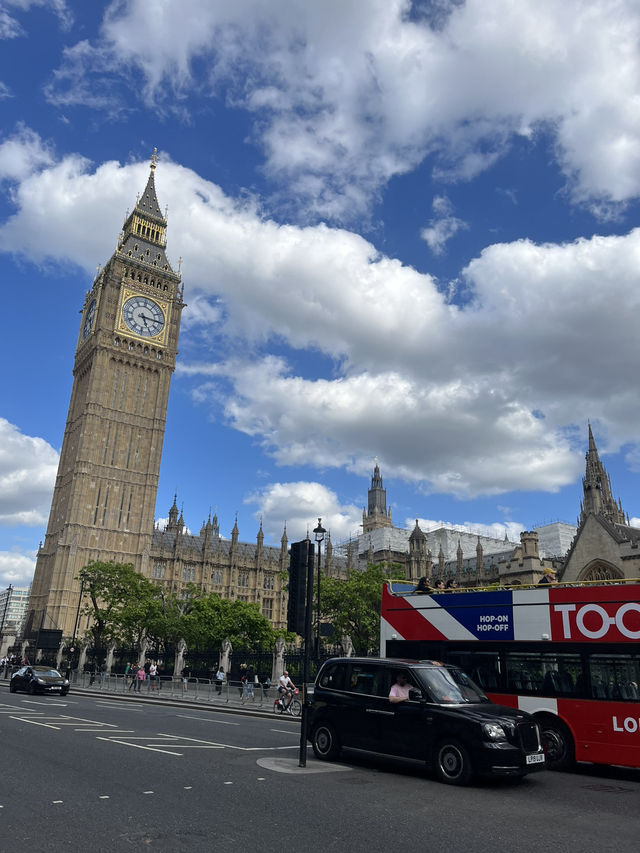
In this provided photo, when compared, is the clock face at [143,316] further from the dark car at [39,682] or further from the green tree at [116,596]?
the dark car at [39,682]

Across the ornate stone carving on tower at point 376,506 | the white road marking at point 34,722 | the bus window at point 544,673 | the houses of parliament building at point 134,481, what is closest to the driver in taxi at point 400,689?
the bus window at point 544,673

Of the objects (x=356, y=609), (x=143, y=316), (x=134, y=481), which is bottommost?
(x=356, y=609)

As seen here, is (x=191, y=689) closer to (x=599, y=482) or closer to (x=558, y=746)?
(x=558, y=746)

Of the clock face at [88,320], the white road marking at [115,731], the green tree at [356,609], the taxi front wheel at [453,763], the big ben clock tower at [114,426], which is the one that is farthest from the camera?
the clock face at [88,320]

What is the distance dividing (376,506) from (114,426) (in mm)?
93192

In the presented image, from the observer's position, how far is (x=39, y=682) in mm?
27281

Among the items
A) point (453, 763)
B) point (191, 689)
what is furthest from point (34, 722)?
point (191, 689)

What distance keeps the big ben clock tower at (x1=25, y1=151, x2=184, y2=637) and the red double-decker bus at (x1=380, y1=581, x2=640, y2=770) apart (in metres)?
65.3

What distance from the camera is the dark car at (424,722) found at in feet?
31.5

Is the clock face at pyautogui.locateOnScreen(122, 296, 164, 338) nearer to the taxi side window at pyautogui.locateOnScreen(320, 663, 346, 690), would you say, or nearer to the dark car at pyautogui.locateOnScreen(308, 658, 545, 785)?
the taxi side window at pyautogui.locateOnScreen(320, 663, 346, 690)

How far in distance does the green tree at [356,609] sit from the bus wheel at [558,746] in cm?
3395

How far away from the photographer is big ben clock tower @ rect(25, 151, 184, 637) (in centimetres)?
7512

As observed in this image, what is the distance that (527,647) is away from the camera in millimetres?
Result: 13148

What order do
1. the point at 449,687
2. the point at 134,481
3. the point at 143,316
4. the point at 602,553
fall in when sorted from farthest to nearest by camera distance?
the point at 143,316 → the point at 134,481 → the point at 602,553 → the point at 449,687
